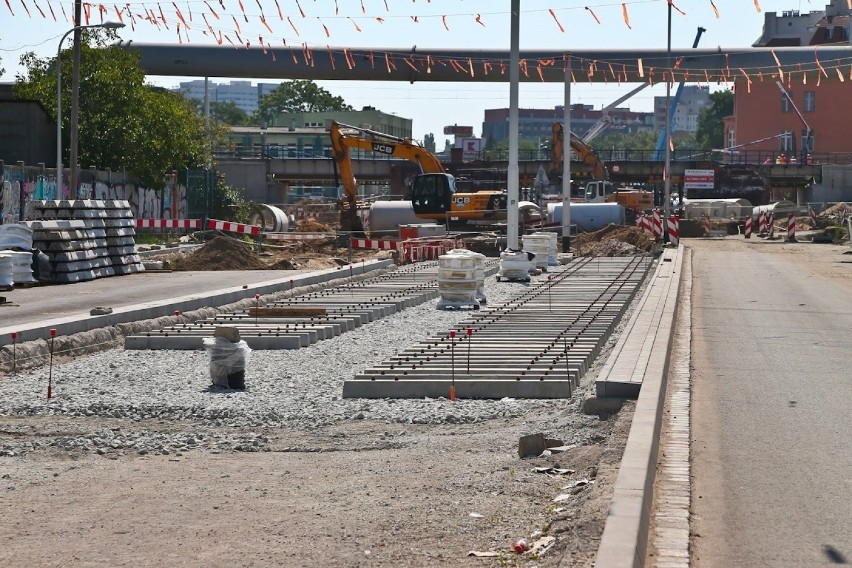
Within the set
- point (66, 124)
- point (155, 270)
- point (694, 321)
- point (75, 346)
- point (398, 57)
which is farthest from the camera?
point (398, 57)

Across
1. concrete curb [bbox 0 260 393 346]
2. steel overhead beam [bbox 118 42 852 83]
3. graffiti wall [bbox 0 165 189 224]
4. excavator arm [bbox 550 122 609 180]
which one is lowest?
concrete curb [bbox 0 260 393 346]

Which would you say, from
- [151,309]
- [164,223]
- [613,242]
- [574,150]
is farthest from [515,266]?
[574,150]

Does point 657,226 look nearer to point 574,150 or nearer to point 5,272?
point 574,150

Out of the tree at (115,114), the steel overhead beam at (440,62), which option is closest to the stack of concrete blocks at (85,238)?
the tree at (115,114)

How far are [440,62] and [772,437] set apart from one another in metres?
61.7

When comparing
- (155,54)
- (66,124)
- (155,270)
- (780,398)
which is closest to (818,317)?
(780,398)

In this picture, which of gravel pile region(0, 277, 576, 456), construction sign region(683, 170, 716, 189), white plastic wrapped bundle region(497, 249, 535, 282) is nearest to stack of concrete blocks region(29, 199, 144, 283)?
white plastic wrapped bundle region(497, 249, 535, 282)

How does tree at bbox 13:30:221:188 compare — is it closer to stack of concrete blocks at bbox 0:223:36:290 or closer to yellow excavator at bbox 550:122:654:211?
stack of concrete blocks at bbox 0:223:36:290

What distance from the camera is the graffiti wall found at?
38.8 m

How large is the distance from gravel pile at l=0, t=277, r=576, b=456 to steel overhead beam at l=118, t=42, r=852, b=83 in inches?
2184

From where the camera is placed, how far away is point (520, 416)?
1210cm

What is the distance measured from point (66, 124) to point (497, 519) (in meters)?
43.6

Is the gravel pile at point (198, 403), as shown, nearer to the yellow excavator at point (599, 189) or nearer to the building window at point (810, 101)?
the yellow excavator at point (599, 189)

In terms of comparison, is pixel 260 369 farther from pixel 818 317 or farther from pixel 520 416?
pixel 818 317
